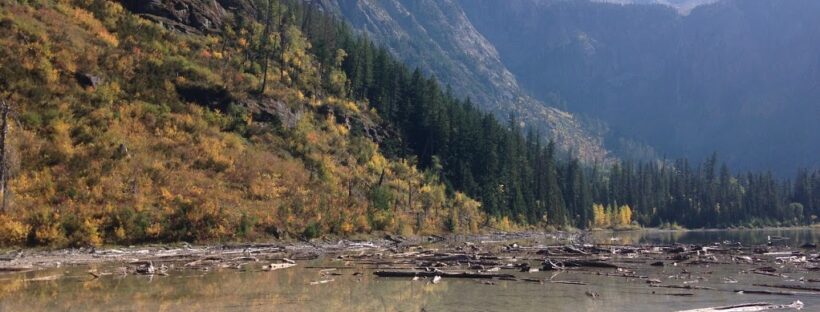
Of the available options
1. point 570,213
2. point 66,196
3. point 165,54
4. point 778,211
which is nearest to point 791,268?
point 66,196

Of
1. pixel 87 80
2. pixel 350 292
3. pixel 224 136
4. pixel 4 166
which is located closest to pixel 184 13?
pixel 87 80

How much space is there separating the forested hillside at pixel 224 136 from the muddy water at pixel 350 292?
54.6 feet

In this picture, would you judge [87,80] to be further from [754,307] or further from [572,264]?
[754,307]

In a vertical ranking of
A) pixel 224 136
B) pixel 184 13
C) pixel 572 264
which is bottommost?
pixel 572 264

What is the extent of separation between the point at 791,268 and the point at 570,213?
123442 millimetres

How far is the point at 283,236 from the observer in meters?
53.3

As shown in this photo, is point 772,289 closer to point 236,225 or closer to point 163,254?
point 163,254

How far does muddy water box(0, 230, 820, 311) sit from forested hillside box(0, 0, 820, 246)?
1666 centimetres

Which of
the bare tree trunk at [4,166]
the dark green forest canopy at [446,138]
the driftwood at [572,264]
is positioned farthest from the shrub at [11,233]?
the dark green forest canopy at [446,138]

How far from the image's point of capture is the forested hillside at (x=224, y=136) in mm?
47094

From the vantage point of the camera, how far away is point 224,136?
65.3m

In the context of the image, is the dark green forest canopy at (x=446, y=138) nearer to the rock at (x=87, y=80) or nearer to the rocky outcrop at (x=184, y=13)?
the rocky outcrop at (x=184, y=13)

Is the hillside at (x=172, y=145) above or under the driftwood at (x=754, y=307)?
above

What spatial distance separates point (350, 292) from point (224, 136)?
1798 inches
